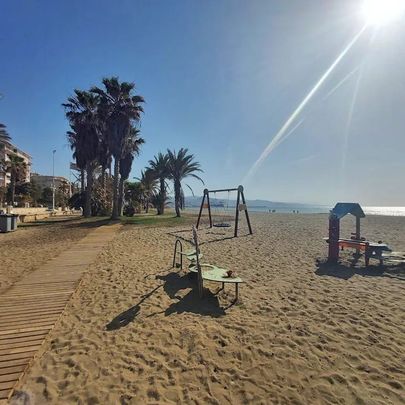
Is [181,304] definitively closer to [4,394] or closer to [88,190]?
[4,394]

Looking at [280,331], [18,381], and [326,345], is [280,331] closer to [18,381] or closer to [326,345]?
[326,345]

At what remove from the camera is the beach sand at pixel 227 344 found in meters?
3.20

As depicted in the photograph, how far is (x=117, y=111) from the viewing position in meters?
26.7

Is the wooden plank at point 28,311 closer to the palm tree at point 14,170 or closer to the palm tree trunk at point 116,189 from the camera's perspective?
the palm tree trunk at point 116,189

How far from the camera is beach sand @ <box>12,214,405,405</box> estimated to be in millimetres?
3203

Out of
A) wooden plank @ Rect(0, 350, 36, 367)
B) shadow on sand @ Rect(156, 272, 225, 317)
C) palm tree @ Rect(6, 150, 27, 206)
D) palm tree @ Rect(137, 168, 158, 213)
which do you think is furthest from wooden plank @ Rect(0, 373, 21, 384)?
palm tree @ Rect(6, 150, 27, 206)

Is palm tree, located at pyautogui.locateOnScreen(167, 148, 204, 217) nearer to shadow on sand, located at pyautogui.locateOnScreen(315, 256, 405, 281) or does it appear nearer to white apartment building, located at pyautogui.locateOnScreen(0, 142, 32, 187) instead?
shadow on sand, located at pyautogui.locateOnScreen(315, 256, 405, 281)

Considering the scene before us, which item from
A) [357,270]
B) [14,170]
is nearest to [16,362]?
[357,270]

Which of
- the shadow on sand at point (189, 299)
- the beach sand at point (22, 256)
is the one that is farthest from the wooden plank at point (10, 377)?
the beach sand at point (22, 256)

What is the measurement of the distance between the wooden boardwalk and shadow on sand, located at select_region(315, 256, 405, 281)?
707 cm

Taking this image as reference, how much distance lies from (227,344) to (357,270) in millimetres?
6546

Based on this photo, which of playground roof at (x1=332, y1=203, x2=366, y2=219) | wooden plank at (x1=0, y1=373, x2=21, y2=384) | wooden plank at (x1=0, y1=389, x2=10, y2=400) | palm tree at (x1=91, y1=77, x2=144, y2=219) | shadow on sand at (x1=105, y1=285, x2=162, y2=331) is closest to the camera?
wooden plank at (x1=0, y1=389, x2=10, y2=400)

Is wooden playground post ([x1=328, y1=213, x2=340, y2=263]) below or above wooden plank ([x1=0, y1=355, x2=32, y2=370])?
above

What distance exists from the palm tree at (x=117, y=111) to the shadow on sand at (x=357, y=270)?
22.5 meters
